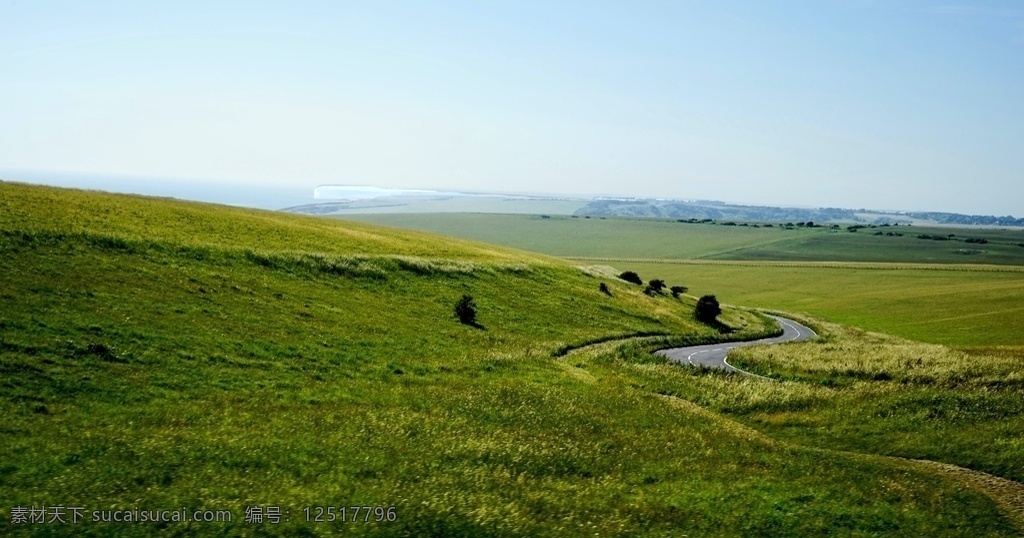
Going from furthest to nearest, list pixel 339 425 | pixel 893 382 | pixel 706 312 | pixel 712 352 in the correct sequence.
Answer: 1. pixel 706 312
2. pixel 712 352
3. pixel 893 382
4. pixel 339 425

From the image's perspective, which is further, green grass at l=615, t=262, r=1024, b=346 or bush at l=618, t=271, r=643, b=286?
bush at l=618, t=271, r=643, b=286

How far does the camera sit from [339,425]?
22719mm

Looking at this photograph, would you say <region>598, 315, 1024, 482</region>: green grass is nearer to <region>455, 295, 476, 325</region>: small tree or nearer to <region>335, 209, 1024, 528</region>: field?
<region>335, 209, 1024, 528</region>: field

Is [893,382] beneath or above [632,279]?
Answer: beneath

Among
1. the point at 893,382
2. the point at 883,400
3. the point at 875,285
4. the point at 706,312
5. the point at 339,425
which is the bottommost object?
the point at 706,312

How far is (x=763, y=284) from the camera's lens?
422 feet

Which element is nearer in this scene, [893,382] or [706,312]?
[893,382]

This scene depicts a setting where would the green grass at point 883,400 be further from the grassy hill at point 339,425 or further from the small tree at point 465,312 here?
the small tree at point 465,312

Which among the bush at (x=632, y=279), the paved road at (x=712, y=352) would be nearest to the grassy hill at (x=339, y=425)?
the paved road at (x=712, y=352)

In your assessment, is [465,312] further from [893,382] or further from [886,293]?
[886,293]

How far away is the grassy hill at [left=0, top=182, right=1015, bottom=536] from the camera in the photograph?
645 inches

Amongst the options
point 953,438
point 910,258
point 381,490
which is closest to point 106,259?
point 381,490

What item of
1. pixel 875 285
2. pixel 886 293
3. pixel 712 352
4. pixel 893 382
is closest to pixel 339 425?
pixel 893 382

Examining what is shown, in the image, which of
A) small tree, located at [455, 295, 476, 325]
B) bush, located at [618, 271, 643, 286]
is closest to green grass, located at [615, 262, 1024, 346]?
bush, located at [618, 271, 643, 286]
